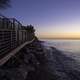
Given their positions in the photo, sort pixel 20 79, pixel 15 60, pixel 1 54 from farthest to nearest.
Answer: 1. pixel 15 60
2. pixel 1 54
3. pixel 20 79

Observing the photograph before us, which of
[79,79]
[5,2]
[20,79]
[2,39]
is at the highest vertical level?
[5,2]

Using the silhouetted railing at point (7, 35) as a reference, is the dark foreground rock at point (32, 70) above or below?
below

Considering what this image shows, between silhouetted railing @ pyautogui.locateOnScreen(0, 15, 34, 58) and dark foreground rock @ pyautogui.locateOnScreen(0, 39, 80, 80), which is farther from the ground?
silhouetted railing @ pyautogui.locateOnScreen(0, 15, 34, 58)

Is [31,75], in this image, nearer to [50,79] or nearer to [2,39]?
[50,79]

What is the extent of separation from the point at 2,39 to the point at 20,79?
13.5ft

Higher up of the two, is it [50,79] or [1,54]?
[1,54]

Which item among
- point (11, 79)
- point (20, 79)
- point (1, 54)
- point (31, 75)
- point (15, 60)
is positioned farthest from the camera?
point (15, 60)

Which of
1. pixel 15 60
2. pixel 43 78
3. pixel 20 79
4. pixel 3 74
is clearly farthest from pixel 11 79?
pixel 15 60

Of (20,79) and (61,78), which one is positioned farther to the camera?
(61,78)

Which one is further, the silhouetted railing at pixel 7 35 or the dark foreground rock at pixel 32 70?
the silhouetted railing at pixel 7 35

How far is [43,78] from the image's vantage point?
531 inches

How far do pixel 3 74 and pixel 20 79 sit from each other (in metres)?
1.33

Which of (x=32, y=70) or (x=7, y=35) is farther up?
(x=7, y=35)

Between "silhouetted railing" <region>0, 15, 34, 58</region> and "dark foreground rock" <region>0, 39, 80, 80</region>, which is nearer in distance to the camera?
"dark foreground rock" <region>0, 39, 80, 80</region>
